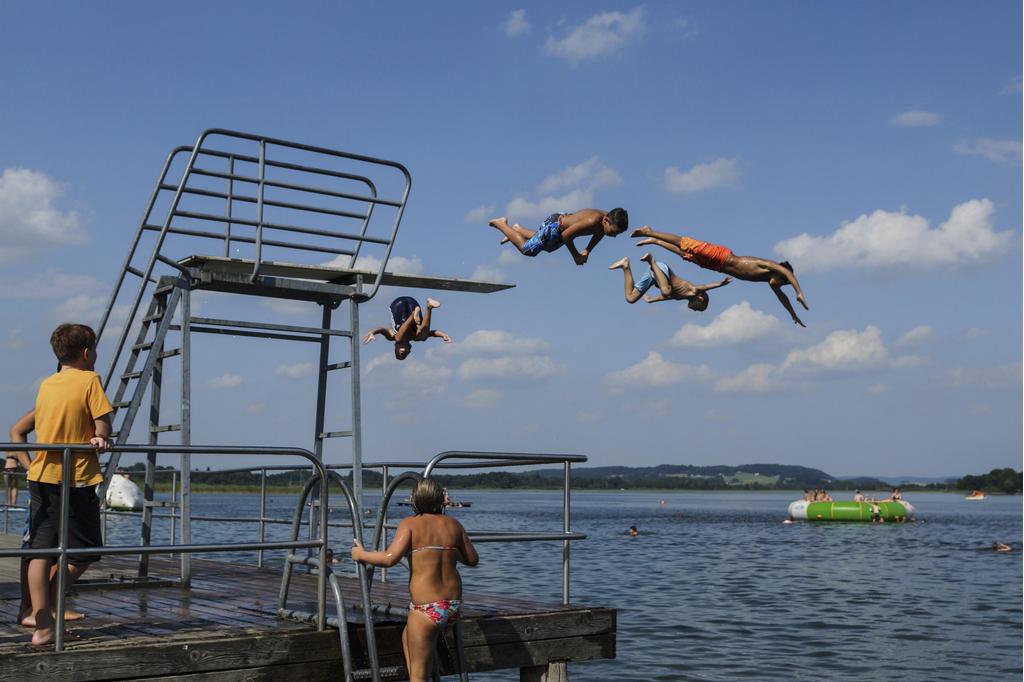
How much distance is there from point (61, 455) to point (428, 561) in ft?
8.39

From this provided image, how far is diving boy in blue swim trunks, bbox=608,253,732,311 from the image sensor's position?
10.1m

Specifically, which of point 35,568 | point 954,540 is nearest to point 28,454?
point 35,568

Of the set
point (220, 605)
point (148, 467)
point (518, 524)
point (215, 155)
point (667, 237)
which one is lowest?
point (518, 524)

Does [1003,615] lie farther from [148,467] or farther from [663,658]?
[148,467]

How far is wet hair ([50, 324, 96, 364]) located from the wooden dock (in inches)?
76.9

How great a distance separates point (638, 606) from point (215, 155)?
21.0m

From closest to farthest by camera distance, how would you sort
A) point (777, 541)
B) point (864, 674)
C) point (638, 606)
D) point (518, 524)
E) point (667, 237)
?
point (667, 237) → point (864, 674) → point (638, 606) → point (777, 541) → point (518, 524)

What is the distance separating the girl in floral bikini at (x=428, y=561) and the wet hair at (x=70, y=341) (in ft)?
7.59

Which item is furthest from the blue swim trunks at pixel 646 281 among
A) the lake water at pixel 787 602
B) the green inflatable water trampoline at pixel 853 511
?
the green inflatable water trampoline at pixel 853 511

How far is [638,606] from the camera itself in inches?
1178

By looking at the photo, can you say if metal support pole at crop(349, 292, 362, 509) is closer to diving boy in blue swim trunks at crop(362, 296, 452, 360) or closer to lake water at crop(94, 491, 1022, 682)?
diving boy in blue swim trunks at crop(362, 296, 452, 360)

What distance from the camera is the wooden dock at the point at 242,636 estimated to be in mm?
7883

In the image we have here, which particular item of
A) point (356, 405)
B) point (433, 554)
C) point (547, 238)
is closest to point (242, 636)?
point (433, 554)

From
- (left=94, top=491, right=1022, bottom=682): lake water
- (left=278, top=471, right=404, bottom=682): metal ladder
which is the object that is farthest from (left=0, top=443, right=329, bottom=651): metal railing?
(left=94, top=491, right=1022, bottom=682): lake water
